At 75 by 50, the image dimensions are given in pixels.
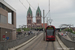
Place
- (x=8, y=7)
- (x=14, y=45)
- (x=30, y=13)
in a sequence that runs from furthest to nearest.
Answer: (x=30, y=13) < (x=8, y=7) < (x=14, y=45)

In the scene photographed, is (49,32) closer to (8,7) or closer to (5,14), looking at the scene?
(5,14)

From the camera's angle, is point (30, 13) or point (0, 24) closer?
point (0, 24)

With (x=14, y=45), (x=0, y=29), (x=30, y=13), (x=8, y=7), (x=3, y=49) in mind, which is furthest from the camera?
(x=30, y=13)

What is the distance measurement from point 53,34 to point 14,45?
13.2 metres

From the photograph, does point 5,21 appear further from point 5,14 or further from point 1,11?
point 1,11

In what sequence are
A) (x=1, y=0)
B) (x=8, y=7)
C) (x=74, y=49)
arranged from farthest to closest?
(x=8, y=7)
(x=1, y=0)
(x=74, y=49)

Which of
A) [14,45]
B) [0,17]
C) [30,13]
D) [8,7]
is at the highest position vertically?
[30,13]

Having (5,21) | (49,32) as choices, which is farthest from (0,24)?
(49,32)

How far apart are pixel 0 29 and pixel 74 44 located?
24.2 metres

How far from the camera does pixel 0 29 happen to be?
4019 centimetres

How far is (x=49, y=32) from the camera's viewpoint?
1590 inches

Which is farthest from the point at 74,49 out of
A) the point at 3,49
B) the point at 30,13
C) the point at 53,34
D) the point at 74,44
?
the point at 30,13

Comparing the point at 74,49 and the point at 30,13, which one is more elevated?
the point at 30,13

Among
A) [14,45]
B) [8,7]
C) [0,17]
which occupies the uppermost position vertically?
[8,7]
